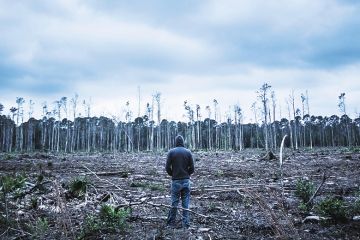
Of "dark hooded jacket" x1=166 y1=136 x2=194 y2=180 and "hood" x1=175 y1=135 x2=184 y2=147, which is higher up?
"hood" x1=175 y1=135 x2=184 y2=147

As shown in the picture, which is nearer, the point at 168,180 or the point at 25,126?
the point at 168,180

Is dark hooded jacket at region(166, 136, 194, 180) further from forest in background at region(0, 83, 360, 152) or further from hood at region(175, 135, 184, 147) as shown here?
forest in background at region(0, 83, 360, 152)

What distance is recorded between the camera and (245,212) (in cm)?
826

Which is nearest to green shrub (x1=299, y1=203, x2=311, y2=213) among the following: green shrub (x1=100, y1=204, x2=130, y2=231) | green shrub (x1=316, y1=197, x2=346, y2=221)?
green shrub (x1=316, y1=197, x2=346, y2=221)

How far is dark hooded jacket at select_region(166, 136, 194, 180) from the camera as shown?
25.2 feet

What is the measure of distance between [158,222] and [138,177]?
7.98 metres

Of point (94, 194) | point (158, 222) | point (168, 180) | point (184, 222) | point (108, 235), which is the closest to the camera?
point (108, 235)

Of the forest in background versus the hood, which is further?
the forest in background

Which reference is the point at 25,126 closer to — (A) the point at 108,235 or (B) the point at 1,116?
(B) the point at 1,116

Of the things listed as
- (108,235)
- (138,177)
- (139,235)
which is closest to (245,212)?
(139,235)

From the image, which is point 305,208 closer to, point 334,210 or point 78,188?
point 334,210

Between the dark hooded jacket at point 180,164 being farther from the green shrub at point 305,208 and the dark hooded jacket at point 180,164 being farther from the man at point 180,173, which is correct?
the green shrub at point 305,208

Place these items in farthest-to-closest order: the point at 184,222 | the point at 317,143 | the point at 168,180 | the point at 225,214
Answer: the point at 317,143
the point at 168,180
the point at 225,214
the point at 184,222

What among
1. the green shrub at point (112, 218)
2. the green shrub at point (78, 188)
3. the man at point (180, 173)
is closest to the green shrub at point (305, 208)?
the man at point (180, 173)
